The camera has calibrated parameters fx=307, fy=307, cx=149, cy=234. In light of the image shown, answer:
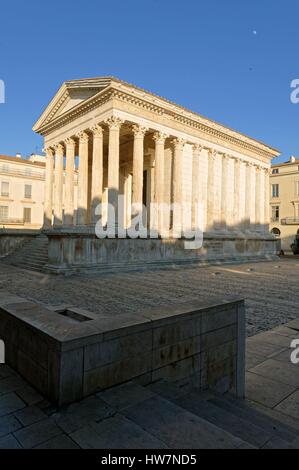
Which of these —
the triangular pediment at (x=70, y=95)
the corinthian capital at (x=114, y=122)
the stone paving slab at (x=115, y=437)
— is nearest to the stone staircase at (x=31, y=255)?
the corinthian capital at (x=114, y=122)

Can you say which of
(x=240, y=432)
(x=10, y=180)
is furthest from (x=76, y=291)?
(x=10, y=180)

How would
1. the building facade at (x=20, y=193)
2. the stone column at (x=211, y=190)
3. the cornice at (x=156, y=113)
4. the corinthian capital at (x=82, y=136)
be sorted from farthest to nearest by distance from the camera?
the building facade at (x=20, y=193) < the stone column at (x=211, y=190) < the corinthian capital at (x=82, y=136) < the cornice at (x=156, y=113)

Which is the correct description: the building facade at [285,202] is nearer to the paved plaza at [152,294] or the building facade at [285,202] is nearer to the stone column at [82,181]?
the stone column at [82,181]

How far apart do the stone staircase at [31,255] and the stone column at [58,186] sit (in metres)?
2.51

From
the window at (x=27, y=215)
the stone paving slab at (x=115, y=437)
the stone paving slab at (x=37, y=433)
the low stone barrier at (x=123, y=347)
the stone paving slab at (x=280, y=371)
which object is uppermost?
the window at (x=27, y=215)

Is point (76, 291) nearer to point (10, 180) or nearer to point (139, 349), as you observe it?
point (139, 349)

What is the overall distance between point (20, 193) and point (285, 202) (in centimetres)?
4044

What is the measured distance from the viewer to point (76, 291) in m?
9.77

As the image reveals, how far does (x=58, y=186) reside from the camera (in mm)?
23266

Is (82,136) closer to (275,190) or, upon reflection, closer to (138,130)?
(138,130)

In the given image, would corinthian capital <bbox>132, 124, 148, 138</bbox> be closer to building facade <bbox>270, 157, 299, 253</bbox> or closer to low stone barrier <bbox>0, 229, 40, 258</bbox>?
low stone barrier <bbox>0, 229, 40, 258</bbox>

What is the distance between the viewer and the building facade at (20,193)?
41.7 meters

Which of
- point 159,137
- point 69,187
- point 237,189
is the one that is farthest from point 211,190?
point 69,187
